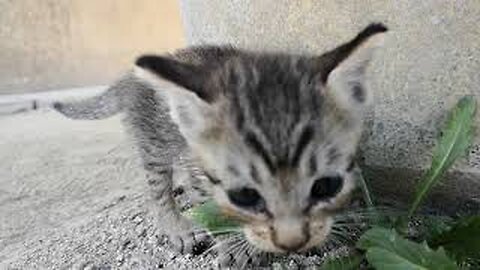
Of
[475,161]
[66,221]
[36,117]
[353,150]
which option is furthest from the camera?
[36,117]

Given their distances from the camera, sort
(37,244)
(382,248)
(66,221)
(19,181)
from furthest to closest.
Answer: (19,181) → (66,221) → (37,244) → (382,248)

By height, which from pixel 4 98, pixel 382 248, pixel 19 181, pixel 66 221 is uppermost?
pixel 382 248

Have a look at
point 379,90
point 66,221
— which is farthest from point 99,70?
point 379,90

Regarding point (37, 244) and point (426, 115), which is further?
point (37, 244)

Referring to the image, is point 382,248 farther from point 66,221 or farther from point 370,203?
point 66,221

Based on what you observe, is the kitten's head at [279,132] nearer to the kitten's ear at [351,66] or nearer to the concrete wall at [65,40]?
the kitten's ear at [351,66]

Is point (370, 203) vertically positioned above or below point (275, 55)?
below
